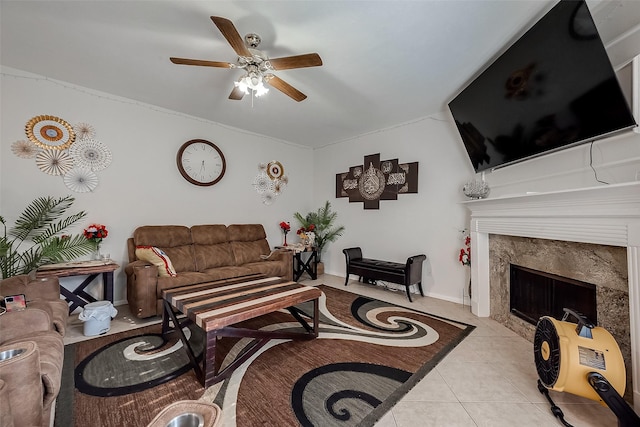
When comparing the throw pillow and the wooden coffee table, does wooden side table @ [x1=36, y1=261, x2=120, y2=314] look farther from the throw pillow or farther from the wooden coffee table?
the wooden coffee table

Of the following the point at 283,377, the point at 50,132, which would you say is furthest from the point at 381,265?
the point at 50,132

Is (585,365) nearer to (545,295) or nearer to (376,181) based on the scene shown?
(545,295)

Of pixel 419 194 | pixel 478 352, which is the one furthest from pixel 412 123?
pixel 478 352

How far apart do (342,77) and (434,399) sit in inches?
113

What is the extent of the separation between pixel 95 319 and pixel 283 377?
1.90 metres

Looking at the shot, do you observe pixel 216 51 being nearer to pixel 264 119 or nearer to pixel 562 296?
pixel 264 119

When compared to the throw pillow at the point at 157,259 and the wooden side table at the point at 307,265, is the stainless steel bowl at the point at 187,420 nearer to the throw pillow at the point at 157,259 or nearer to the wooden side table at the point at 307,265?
the throw pillow at the point at 157,259

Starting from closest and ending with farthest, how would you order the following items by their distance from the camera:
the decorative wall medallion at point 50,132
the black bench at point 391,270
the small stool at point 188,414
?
1. the small stool at point 188,414
2. the decorative wall medallion at point 50,132
3. the black bench at point 391,270

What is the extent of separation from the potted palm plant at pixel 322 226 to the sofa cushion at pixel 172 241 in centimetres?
213

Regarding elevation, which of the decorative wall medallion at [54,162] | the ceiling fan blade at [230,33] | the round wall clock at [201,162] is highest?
the ceiling fan blade at [230,33]

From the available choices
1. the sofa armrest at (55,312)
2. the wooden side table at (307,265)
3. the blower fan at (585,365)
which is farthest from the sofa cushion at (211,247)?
the blower fan at (585,365)

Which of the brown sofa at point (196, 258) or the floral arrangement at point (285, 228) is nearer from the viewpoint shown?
the brown sofa at point (196, 258)

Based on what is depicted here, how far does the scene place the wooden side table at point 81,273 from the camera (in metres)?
2.50

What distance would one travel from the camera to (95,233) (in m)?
2.88
